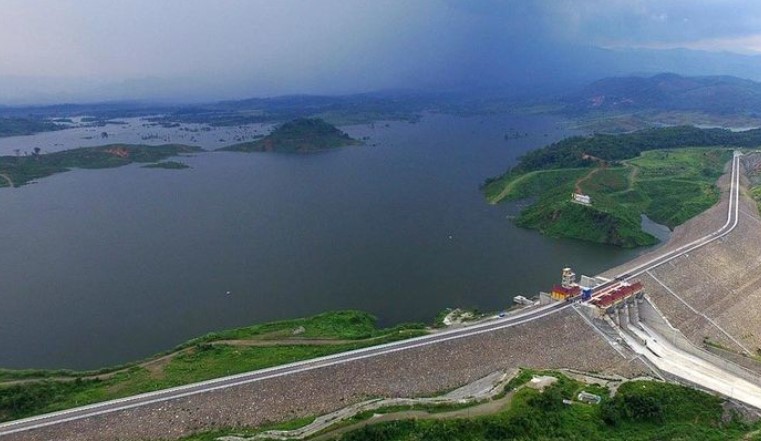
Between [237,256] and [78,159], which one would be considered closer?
[237,256]

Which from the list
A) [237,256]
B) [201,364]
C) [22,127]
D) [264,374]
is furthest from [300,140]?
[264,374]

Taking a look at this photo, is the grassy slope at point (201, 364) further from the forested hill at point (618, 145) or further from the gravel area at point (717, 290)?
the forested hill at point (618, 145)

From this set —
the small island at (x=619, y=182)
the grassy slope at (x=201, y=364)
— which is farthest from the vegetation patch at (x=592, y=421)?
the small island at (x=619, y=182)

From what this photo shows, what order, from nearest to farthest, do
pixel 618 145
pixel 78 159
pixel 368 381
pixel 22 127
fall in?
pixel 368 381
pixel 618 145
pixel 78 159
pixel 22 127

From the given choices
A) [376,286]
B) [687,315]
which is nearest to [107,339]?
[376,286]

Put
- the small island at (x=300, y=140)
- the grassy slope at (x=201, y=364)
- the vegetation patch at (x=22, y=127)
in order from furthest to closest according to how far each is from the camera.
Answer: the vegetation patch at (x=22, y=127) → the small island at (x=300, y=140) → the grassy slope at (x=201, y=364)

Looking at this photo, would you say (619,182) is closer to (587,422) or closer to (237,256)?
(237,256)
